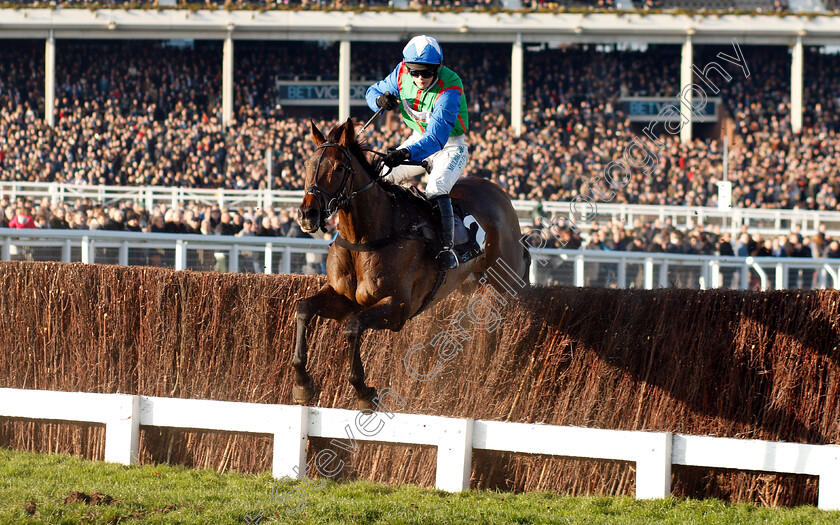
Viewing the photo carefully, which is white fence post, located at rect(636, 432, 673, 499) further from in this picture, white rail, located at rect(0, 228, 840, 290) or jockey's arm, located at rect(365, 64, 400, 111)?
white rail, located at rect(0, 228, 840, 290)

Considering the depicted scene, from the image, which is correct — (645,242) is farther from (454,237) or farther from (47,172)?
(47,172)

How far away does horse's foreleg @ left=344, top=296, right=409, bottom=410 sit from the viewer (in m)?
5.64

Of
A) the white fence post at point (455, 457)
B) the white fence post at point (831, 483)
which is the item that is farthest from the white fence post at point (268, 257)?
the white fence post at point (831, 483)

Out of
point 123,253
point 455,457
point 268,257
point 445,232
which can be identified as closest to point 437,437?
point 455,457

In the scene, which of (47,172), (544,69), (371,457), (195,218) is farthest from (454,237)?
(544,69)

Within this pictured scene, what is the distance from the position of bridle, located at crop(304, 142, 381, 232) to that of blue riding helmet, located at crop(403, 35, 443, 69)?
2.93 ft

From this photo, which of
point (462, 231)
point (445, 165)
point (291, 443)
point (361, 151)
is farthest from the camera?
point (445, 165)

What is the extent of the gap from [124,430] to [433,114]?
9.07 ft

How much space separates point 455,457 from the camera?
19.0 feet

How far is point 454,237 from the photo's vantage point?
6.54 meters

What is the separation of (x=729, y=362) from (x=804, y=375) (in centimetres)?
42

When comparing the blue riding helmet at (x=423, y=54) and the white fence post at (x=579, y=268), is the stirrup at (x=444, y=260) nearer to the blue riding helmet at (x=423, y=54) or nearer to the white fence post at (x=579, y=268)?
the blue riding helmet at (x=423, y=54)

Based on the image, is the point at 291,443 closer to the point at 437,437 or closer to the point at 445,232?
the point at 437,437

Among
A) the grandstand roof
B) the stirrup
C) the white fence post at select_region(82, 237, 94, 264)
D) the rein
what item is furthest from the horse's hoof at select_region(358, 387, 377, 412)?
the grandstand roof
